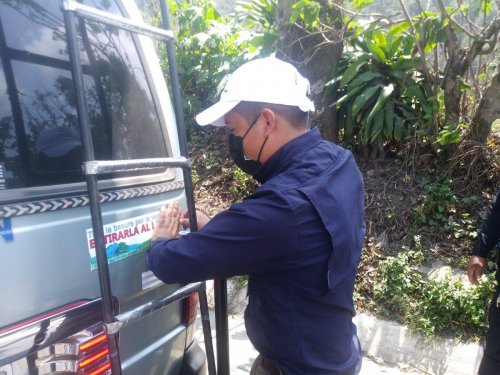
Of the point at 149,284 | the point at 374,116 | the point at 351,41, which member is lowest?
the point at 149,284

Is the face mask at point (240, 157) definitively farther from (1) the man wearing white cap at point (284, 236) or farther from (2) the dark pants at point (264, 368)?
(2) the dark pants at point (264, 368)

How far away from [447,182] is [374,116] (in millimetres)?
947

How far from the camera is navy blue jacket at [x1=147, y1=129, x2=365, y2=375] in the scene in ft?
4.28

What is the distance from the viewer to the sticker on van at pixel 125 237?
58.1 inches

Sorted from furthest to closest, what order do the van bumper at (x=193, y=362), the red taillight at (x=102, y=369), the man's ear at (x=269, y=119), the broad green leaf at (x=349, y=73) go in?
1. the broad green leaf at (x=349, y=73)
2. the van bumper at (x=193, y=362)
3. the man's ear at (x=269, y=119)
4. the red taillight at (x=102, y=369)

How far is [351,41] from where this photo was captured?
478 centimetres

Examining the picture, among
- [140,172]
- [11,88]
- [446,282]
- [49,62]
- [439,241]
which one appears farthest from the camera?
[439,241]

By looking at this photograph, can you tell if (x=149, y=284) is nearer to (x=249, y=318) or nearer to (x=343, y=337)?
(x=249, y=318)

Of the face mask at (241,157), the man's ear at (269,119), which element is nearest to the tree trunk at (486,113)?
the face mask at (241,157)

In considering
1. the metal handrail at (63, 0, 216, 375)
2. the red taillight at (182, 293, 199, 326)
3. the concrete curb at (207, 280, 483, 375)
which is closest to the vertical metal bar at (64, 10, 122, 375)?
the metal handrail at (63, 0, 216, 375)

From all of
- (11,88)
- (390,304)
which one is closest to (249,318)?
(11,88)

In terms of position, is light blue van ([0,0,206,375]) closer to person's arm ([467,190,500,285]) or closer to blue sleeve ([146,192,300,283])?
blue sleeve ([146,192,300,283])

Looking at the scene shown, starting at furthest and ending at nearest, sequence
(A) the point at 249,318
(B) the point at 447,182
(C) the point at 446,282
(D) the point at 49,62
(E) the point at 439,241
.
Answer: (B) the point at 447,182 → (E) the point at 439,241 → (C) the point at 446,282 → (A) the point at 249,318 → (D) the point at 49,62

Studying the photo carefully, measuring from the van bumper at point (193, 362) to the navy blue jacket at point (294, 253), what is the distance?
49 cm
